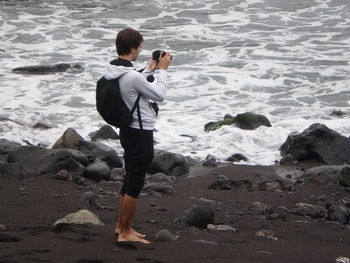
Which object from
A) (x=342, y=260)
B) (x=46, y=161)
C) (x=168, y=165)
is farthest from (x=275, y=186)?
(x=342, y=260)

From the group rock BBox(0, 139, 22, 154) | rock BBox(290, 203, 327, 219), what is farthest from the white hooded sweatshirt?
rock BBox(0, 139, 22, 154)

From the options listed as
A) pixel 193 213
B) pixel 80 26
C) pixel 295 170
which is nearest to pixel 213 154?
pixel 295 170

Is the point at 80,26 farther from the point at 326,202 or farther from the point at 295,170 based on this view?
the point at 326,202

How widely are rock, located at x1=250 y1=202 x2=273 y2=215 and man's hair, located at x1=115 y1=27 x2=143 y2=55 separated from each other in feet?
8.34

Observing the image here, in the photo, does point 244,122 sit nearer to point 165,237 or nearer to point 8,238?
point 165,237

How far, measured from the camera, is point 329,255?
4.84 meters

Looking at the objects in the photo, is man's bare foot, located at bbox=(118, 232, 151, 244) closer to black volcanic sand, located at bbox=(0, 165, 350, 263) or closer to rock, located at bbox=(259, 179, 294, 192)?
black volcanic sand, located at bbox=(0, 165, 350, 263)

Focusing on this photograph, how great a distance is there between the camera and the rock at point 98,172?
8.02 metres

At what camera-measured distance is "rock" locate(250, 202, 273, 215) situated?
6645 mm

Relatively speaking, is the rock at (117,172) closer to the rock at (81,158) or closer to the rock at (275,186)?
the rock at (81,158)

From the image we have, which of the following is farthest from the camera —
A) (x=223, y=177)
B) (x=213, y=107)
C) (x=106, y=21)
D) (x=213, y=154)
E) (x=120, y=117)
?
(x=106, y=21)

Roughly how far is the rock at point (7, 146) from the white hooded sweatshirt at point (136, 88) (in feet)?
15.6

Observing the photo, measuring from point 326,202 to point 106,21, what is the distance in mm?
15159

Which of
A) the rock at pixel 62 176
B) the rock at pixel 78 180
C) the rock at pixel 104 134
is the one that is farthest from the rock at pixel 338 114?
the rock at pixel 62 176
